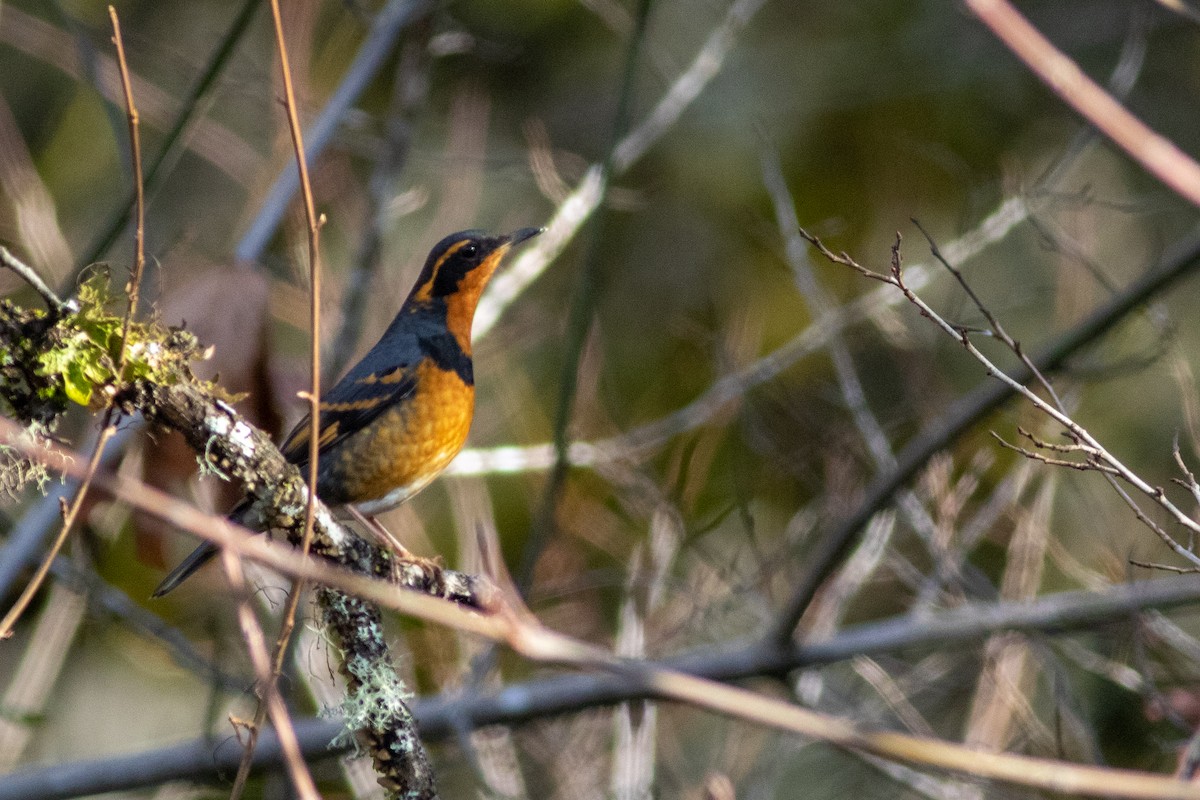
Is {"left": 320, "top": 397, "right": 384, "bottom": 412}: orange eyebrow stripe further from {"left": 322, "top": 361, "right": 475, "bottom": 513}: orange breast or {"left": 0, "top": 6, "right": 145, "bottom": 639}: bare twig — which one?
{"left": 0, "top": 6, "right": 145, "bottom": 639}: bare twig

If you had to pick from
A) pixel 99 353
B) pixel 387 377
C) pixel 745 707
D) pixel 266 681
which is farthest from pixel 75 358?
pixel 387 377

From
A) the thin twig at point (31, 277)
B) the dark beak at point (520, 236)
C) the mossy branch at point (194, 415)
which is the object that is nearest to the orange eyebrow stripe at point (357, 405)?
the dark beak at point (520, 236)

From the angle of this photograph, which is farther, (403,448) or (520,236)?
(520,236)

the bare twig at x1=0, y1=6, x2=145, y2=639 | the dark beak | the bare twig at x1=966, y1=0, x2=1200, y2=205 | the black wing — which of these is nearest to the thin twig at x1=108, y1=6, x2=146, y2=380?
the bare twig at x1=0, y1=6, x2=145, y2=639

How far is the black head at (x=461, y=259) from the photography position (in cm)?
590

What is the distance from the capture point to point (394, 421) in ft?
17.0

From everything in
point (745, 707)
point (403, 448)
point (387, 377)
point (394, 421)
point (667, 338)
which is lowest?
point (745, 707)

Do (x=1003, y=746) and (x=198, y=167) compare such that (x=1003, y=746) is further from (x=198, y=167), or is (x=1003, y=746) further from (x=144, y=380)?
(x=198, y=167)

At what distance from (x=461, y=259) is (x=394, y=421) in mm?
1080

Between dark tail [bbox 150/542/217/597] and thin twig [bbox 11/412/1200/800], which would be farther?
dark tail [bbox 150/542/217/597]

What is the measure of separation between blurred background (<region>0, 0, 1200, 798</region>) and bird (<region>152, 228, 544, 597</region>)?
10.5 inches

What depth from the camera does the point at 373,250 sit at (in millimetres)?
7254

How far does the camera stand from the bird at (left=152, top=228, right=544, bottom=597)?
5.07 m

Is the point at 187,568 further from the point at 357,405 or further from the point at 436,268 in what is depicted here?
the point at 436,268
